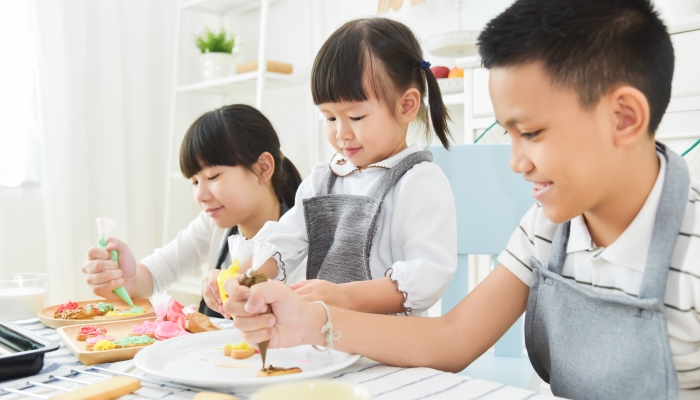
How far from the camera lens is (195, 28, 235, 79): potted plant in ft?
9.34

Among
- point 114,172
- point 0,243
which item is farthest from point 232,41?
point 0,243

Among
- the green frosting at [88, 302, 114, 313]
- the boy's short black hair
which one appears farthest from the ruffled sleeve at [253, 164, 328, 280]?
the boy's short black hair

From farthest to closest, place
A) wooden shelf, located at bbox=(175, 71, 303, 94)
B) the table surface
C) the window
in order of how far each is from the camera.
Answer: wooden shelf, located at bbox=(175, 71, 303, 94) < the window < the table surface

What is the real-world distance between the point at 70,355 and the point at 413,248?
0.53m

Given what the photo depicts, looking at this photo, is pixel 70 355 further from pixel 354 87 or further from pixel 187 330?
pixel 354 87

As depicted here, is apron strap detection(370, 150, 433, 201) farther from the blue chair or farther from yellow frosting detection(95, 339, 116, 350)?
yellow frosting detection(95, 339, 116, 350)

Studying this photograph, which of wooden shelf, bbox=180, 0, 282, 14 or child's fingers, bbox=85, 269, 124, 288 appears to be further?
wooden shelf, bbox=180, 0, 282, 14

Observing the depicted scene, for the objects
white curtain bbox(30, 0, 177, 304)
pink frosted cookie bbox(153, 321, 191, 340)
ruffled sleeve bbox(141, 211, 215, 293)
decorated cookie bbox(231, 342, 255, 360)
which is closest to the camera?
decorated cookie bbox(231, 342, 255, 360)

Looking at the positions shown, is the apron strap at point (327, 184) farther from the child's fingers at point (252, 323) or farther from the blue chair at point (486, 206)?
the child's fingers at point (252, 323)

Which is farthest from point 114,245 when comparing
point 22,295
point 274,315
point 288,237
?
point 274,315

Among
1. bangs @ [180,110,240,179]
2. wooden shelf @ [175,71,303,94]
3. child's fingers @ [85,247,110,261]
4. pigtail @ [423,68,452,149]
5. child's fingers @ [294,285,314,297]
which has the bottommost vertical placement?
child's fingers @ [85,247,110,261]

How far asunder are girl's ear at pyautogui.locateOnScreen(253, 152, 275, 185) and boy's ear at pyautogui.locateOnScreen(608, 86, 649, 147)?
100cm

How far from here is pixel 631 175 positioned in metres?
0.70

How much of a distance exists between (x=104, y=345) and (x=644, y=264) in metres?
0.67
